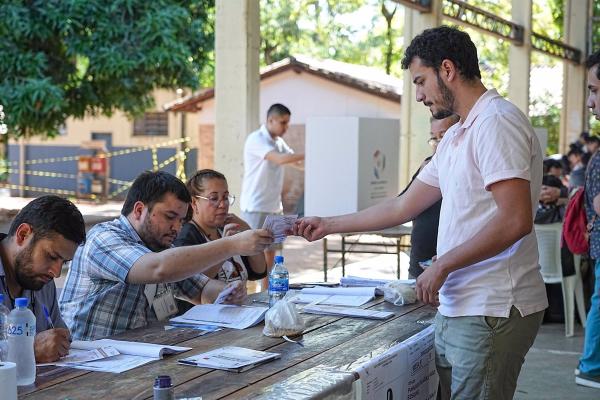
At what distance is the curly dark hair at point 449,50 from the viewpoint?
9.96 ft

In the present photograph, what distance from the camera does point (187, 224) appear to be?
4785mm

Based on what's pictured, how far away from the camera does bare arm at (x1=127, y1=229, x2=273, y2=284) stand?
3.53m

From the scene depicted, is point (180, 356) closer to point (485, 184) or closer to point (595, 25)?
point (485, 184)

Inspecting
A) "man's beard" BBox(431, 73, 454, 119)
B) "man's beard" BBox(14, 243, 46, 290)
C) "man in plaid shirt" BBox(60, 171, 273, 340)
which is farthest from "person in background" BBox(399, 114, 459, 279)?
"man's beard" BBox(14, 243, 46, 290)

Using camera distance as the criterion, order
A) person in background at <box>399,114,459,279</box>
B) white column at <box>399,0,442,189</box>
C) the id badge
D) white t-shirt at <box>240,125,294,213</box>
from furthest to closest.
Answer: white column at <box>399,0,442,189</box> < white t-shirt at <box>240,125,294,213</box> < person in background at <box>399,114,459,279</box> < the id badge

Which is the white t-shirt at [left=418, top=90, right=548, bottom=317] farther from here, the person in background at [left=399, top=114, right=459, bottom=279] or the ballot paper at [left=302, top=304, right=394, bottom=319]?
the person in background at [left=399, top=114, right=459, bottom=279]

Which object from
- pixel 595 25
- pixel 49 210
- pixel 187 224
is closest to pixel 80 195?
pixel 595 25

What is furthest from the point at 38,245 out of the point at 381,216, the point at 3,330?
the point at 381,216

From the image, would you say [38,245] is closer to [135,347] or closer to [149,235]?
[135,347]

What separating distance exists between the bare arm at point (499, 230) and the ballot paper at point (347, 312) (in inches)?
42.8

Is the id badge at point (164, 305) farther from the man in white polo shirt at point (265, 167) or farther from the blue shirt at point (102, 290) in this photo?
the man in white polo shirt at point (265, 167)

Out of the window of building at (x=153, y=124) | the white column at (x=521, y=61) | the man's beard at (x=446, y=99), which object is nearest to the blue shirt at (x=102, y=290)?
the man's beard at (x=446, y=99)

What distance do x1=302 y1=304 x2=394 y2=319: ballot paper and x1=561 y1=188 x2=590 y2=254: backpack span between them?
9.55 ft

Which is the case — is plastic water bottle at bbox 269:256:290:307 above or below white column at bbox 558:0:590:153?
below
